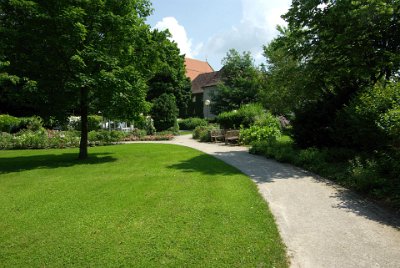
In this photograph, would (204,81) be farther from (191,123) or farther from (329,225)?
(329,225)

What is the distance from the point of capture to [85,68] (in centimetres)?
1307

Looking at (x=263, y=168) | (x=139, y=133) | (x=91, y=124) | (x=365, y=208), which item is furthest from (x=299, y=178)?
(x=91, y=124)

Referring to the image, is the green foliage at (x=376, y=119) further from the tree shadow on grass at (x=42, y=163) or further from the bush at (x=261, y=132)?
the tree shadow on grass at (x=42, y=163)

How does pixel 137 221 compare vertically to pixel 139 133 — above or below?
below

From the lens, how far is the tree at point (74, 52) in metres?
12.5

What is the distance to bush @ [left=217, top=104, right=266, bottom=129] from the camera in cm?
2383

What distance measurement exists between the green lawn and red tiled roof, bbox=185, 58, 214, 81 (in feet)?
196

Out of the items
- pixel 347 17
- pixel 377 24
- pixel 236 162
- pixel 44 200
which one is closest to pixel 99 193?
pixel 44 200

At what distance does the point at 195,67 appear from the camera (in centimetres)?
7175

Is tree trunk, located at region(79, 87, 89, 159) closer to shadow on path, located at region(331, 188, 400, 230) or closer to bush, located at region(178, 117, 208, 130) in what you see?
shadow on path, located at region(331, 188, 400, 230)

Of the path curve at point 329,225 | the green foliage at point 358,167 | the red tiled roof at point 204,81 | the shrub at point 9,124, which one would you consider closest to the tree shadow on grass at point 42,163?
the green foliage at point 358,167

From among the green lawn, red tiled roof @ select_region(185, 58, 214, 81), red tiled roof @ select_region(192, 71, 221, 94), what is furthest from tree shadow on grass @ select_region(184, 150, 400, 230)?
red tiled roof @ select_region(185, 58, 214, 81)

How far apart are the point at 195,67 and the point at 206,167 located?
6174cm

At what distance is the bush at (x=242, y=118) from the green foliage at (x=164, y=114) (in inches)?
398
